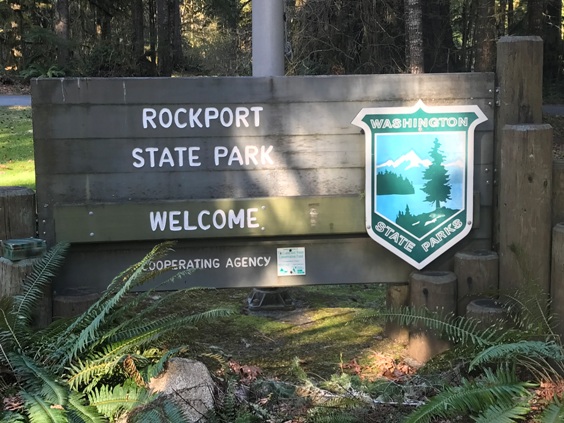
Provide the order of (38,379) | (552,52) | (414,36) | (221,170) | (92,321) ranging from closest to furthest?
(38,379), (92,321), (221,170), (414,36), (552,52)

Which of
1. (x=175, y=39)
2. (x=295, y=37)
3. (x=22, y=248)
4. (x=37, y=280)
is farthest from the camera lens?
(x=175, y=39)

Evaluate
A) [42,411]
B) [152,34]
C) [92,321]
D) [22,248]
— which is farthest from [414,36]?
[152,34]

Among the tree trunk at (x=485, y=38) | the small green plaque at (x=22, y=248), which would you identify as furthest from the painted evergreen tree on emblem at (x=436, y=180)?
the tree trunk at (x=485, y=38)

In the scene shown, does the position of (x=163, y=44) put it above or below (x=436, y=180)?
above

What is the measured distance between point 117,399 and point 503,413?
65.8 inches

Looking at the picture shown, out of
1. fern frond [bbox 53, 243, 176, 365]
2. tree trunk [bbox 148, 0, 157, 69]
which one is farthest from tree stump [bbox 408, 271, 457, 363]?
tree trunk [bbox 148, 0, 157, 69]

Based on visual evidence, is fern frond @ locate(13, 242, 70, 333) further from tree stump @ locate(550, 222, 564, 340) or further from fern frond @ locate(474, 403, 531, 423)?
tree stump @ locate(550, 222, 564, 340)

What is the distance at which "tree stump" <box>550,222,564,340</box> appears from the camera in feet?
14.2

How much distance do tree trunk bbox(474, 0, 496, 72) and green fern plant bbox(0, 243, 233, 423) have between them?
14.6 meters

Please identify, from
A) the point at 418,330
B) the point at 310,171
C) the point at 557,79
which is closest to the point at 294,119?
the point at 310,171

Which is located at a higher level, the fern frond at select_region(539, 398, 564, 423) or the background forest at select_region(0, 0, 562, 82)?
the background forest at select_region(0, 0, 562, 82)

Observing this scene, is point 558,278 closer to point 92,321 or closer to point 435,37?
point 92,321

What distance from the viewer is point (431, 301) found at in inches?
185

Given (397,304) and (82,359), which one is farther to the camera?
(397,304)
